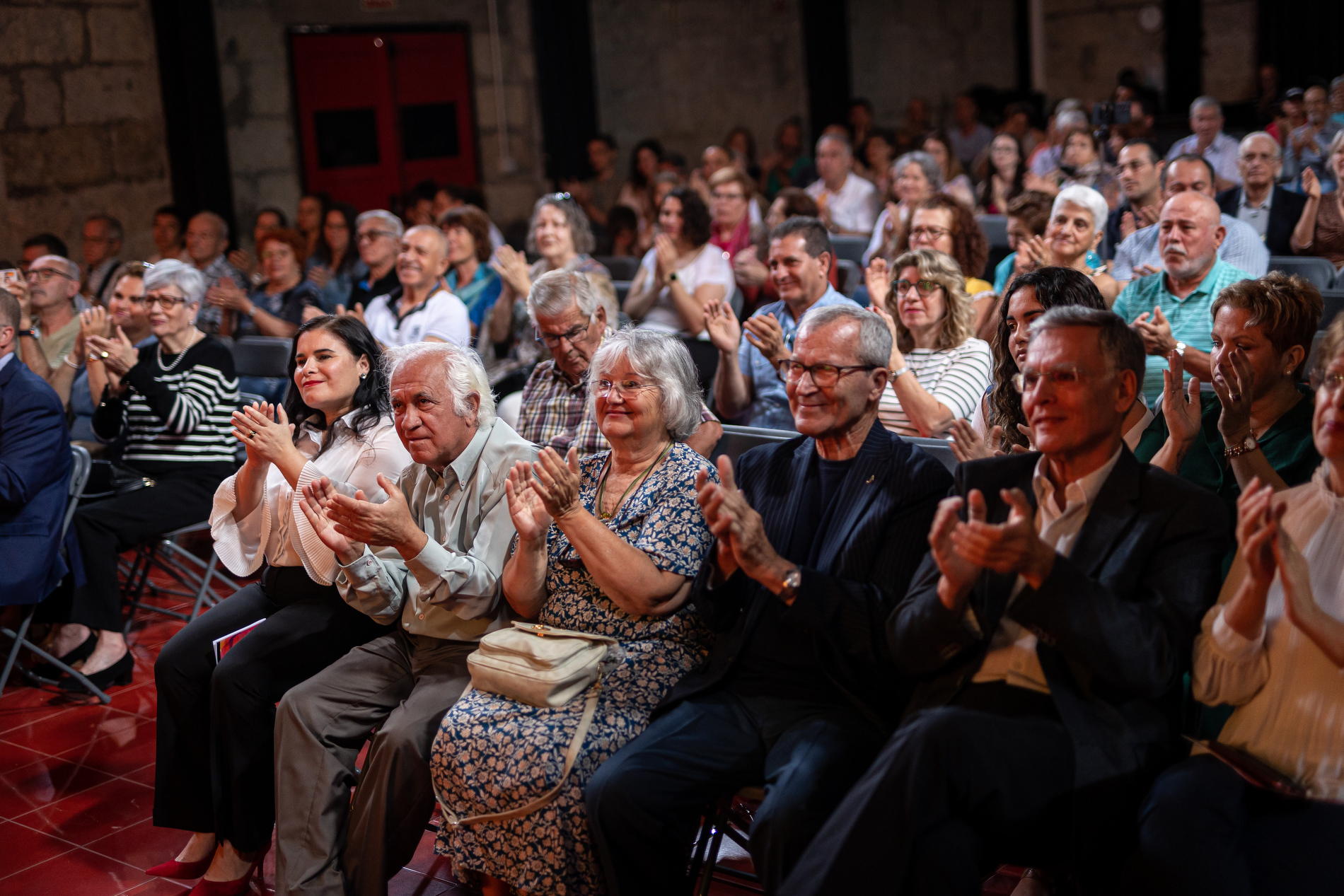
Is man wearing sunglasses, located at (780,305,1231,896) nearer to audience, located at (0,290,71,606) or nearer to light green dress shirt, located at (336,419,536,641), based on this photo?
light green dress shirt, located at (336,419,536,641)

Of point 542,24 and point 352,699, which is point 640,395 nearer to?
point 352,699

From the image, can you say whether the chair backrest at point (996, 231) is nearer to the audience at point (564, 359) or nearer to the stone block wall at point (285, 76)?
the audience at point (564, 359)

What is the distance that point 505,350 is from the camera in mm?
5559

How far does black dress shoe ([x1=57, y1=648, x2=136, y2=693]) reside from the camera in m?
3.98

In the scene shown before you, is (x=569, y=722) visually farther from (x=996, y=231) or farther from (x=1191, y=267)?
(x=996, y=231)

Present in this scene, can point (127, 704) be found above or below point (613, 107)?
below

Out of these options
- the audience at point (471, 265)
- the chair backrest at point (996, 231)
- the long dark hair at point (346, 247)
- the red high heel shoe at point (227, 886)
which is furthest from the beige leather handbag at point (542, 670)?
the long dark hair at point (346, 247)

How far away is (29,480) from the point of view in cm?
367

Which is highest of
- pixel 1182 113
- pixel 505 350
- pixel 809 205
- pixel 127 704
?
pixel 1182 113

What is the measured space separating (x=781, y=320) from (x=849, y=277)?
5.30ft

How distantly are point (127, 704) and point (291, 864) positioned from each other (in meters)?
1.67

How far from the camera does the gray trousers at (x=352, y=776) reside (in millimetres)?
2480

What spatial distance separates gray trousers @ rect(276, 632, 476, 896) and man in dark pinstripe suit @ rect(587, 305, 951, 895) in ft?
1.61

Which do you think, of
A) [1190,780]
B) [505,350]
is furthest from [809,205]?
[1190,780]
